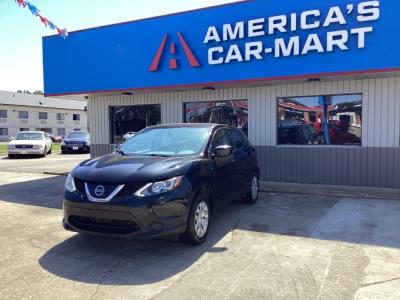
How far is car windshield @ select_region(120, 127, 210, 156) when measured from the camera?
5.93 metres

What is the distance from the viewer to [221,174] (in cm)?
611

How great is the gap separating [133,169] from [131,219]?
2.30 ft

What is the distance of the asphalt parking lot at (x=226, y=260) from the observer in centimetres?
391

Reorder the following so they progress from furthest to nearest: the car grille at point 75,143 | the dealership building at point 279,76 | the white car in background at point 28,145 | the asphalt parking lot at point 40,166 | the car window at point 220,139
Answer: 1. the car grille at point 75,143
2. the white car in background at point 28,145
3. the asphalt parking lot at point 40,166
4. the dealership building at point 279,76
5. the car window at point 220,139

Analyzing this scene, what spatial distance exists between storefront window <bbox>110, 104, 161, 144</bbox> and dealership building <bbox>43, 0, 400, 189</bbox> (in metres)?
0.10

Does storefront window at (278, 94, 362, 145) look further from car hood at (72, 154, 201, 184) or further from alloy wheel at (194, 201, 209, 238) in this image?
alloy wheel at (194, 201, 209, 238)

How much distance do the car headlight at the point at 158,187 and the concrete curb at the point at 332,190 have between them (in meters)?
5.10

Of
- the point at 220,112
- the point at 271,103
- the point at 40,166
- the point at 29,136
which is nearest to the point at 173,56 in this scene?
the point at 220,112

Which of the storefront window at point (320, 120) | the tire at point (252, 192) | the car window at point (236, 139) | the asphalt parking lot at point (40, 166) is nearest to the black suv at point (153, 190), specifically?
the car window at point (236, 139)

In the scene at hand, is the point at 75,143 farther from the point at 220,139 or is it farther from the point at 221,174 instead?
the point at 221,174

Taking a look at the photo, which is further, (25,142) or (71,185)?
(25,142)

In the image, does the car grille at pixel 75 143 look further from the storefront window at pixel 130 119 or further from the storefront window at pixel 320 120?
the storefront window at pixel 320 120

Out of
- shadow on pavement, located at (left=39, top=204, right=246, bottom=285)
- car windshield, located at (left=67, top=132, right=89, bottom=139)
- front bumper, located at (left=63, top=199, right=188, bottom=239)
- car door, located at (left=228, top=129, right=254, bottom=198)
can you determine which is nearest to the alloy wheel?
shadow on pavement, located at (left=39, top=204, right=246, bottom=285)

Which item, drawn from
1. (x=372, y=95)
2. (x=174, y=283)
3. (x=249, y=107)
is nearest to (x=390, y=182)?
(x=372, y=95)
